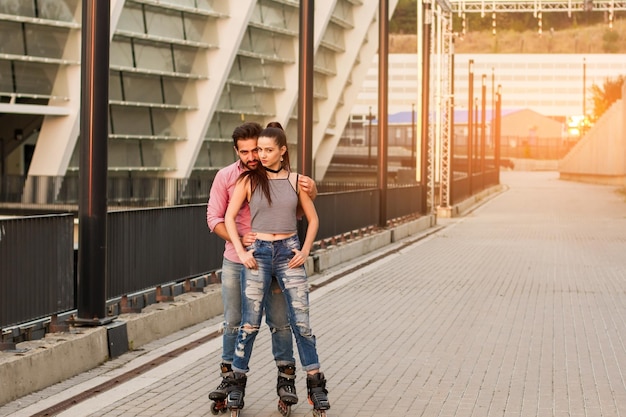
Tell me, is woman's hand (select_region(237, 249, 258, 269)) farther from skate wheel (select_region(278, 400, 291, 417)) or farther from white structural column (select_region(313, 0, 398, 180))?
white structural column (select_region(313, 0, 398, 180))

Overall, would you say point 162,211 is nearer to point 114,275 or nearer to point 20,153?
point 114,275

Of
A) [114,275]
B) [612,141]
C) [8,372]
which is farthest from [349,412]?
[612,141]

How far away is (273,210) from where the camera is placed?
7.63 m

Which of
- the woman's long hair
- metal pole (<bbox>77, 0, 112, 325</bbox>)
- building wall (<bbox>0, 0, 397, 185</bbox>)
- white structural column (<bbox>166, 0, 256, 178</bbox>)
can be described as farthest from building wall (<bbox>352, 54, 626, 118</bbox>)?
the woman's long hair

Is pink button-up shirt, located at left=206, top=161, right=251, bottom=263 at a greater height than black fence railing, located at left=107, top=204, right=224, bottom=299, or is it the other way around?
pink button-up shirt, located at left=206, top=161, right=251, bottom=263

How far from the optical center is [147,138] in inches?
1868

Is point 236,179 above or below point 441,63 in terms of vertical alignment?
below

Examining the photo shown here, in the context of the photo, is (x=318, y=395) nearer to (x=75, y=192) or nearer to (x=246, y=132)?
(x=246, y=132)

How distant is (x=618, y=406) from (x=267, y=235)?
2675 mm

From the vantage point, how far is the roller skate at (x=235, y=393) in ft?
25.1

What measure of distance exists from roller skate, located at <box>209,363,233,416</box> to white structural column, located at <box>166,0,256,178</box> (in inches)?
1654

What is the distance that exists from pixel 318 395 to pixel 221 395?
2.00ft

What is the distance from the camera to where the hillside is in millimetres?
190500

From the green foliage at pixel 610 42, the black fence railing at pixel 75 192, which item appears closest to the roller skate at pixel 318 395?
the black fence railing at pixel 75 192
